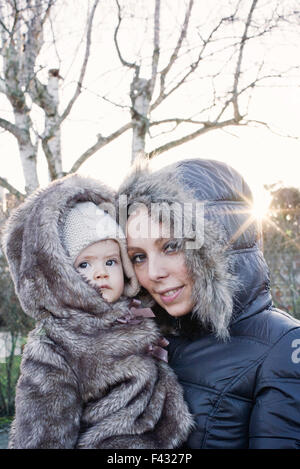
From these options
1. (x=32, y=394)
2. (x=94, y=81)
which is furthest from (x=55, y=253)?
(x=94, y=81)

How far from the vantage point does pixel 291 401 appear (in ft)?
5.51

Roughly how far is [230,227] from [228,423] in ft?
2.76

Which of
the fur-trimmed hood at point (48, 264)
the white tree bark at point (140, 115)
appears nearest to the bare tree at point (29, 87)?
the white tree bark at point (140, 115)

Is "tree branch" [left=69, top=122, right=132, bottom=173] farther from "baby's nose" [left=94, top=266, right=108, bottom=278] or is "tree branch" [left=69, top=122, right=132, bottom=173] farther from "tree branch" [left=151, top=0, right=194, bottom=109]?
"baby's nose" [left=94, top=266, right=108, bottom=278]

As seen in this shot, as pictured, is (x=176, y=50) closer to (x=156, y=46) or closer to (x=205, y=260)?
(x=156, y=46)

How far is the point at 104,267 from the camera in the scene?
2150 mm

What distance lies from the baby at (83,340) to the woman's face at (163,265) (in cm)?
12

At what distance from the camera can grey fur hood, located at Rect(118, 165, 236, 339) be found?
6.37 ft

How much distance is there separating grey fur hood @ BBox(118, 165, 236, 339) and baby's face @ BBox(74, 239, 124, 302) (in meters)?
0.30

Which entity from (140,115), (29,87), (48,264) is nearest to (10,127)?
(29,87)

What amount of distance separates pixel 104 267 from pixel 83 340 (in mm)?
394
